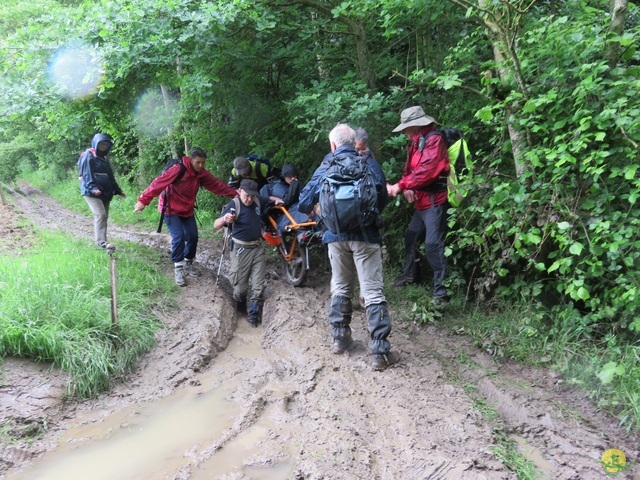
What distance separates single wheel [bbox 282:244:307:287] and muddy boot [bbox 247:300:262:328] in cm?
78

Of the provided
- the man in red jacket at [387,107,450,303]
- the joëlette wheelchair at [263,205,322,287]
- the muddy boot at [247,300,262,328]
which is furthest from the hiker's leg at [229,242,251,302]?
the man in red jacket at [387,107,450,303]

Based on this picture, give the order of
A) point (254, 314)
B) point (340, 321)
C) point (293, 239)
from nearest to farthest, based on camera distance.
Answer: point (340, 321), point (254, 314), point (293, 239)

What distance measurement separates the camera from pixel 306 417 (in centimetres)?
367

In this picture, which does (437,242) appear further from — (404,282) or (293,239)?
(293,239)

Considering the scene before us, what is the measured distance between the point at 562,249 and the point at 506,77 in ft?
5.46

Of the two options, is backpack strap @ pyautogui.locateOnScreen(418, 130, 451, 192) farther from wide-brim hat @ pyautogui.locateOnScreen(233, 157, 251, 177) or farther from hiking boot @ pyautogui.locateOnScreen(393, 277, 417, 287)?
wide-brim hat @ pyautogui.locateOnScreen(233, 157, 251, 177)

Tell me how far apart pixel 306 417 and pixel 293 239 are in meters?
3.45

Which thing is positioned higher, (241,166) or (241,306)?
(241,166)

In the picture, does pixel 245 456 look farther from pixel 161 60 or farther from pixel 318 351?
pixel 161 60

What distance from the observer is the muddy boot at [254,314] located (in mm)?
6078

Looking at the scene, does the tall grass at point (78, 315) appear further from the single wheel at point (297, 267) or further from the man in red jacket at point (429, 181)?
the man in red jacket at point (429, 181)

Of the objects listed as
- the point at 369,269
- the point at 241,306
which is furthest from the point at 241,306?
the point at 369,269

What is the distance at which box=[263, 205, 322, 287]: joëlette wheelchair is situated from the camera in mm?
6328

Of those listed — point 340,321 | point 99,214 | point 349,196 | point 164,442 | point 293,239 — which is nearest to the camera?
point 164,442
